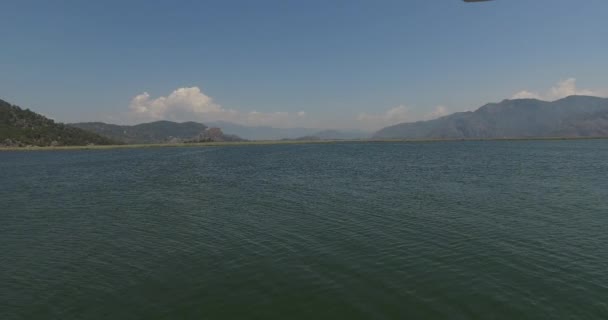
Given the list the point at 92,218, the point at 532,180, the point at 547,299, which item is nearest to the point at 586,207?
the point at 532,180

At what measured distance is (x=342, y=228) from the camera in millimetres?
38875

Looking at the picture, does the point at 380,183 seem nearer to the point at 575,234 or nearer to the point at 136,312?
the point at 575,234

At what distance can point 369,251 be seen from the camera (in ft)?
103

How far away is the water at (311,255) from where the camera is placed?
2211cm

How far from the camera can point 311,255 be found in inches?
1212

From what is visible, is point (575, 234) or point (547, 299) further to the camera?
point (575, 234)

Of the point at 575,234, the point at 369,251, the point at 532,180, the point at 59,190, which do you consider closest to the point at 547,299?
the point at 369,251

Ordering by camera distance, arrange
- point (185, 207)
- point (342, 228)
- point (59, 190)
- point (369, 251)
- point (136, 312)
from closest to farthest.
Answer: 1. point (136, 312)
2. point (369, 251)
3. point (342, 228)
4. point (185, 207)
5. point (59, 190)

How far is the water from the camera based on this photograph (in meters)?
22.1

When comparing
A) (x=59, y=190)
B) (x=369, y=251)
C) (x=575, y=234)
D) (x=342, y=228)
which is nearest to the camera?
(x=369, y=251)

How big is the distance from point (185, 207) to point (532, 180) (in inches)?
2739

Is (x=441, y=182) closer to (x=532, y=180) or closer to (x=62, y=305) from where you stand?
(x=532, y=180)

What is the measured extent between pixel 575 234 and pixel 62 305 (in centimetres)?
4702

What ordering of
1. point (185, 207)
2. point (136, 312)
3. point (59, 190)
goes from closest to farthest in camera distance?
1. point (136, 312)
2. point (185, 207)
3. point (59, 190)
